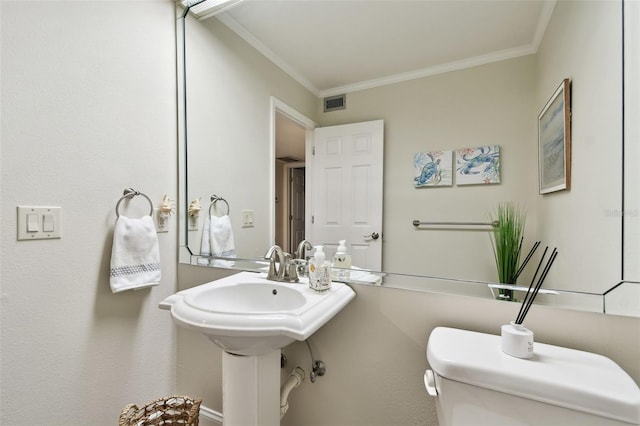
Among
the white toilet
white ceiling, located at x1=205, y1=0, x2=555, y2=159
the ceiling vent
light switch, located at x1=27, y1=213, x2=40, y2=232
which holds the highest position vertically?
white ceiling, located at x1=205, y1=0, x2=555, y2=159

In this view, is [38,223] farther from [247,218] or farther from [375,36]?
[375,36]

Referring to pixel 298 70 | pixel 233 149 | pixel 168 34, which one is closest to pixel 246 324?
pixel 233 149

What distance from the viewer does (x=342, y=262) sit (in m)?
1.19

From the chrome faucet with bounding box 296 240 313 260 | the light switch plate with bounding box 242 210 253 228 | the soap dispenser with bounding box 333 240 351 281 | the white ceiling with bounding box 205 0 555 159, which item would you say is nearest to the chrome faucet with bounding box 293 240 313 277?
the chrome faucet with bounding box 296 240 313 260

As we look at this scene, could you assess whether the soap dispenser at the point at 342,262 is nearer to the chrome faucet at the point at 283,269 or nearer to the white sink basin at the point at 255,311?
the white sink basin at the point at 255,311

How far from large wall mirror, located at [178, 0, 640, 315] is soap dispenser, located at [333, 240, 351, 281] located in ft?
0.51

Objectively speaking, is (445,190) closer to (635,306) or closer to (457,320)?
(457,320)

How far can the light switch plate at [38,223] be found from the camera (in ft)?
3.06

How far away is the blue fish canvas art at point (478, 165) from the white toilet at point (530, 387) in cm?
55

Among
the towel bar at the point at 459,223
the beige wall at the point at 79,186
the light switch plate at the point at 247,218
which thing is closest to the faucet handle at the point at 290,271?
the light switch plate at the point at 247,218

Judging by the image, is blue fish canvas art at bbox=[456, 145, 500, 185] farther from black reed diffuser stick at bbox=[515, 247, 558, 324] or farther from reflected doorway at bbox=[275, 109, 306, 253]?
reflected doorway at bbox=[275, 109, 306, 253]

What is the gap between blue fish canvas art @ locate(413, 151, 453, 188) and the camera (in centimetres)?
107

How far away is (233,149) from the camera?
1.50 metres

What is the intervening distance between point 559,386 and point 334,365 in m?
0.74
